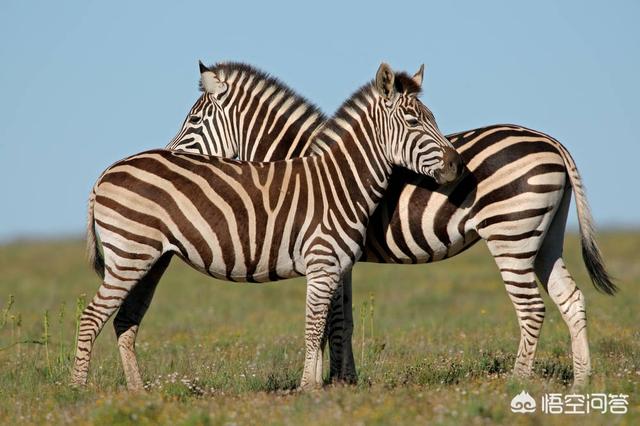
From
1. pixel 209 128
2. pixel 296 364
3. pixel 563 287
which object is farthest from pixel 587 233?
pixel 209 128

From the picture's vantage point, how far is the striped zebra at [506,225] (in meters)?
8.77

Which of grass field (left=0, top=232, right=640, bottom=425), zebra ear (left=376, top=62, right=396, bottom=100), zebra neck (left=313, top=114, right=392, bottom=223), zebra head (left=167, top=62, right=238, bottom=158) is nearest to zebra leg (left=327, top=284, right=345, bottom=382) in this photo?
grass field (left=0, top=232, right=640, bottom=425)

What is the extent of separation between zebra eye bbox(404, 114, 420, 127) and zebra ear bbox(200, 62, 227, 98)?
277 centimetres

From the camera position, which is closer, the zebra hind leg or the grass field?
the grass field

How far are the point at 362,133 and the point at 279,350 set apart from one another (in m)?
3.71

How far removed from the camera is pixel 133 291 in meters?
9.27

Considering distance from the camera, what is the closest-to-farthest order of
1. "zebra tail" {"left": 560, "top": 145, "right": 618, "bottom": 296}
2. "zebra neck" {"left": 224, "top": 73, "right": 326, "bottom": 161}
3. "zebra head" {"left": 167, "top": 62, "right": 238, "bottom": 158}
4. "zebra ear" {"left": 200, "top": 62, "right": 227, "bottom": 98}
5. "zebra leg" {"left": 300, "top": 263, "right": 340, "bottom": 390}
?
"zebra leg" {"left": 300, "top": 263, "right": 340, "bottom": 390} → "zebra tail" {"left": 560, "top": 145, "right": 618, "bottom": 296} → "zebra neck" {"left": 224, "top": 73, "right": 326, "bottom": 161} → "zebra head" {"left": 167, "top": 62, "right": 238, "bottom": 158} → "zebra ear" {"left": 200, "top": 62, "right": 227, "bottom": 98}

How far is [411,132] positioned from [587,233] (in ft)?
7.42

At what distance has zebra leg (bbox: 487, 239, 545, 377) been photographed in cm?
881

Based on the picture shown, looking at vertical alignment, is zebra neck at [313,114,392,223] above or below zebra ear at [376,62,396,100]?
below

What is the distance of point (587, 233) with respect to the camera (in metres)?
9.39

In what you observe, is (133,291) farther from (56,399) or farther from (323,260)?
(323,260)

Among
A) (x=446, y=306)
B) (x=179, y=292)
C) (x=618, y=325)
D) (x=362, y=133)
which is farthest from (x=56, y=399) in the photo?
(x=179, y=292)

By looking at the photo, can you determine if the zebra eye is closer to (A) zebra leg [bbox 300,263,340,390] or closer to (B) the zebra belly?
(B) the zebra belly
